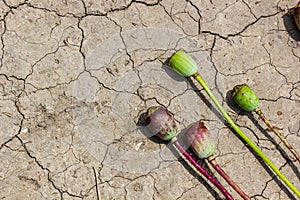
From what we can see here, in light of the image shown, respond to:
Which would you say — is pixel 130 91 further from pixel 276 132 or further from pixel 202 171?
pixel 276 132

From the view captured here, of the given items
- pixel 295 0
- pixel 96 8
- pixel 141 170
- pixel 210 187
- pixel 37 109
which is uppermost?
pixel 96 8

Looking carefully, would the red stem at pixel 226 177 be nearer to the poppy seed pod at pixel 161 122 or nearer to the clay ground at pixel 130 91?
the clay ground at pixel 130 91

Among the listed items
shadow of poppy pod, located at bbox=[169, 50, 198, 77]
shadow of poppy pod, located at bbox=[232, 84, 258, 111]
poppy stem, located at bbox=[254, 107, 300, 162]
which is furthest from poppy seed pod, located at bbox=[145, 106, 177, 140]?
poppy stem, located at bbox=[254, 107, 300, 162]

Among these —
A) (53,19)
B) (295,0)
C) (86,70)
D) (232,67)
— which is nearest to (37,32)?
(53,19)

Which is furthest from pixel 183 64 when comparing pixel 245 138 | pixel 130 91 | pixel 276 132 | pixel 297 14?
pixel 297 14

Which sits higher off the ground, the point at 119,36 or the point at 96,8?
the point at 96,8

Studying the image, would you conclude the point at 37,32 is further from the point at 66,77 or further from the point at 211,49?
the point at 211,49

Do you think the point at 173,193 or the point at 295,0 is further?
the point at 295,0
